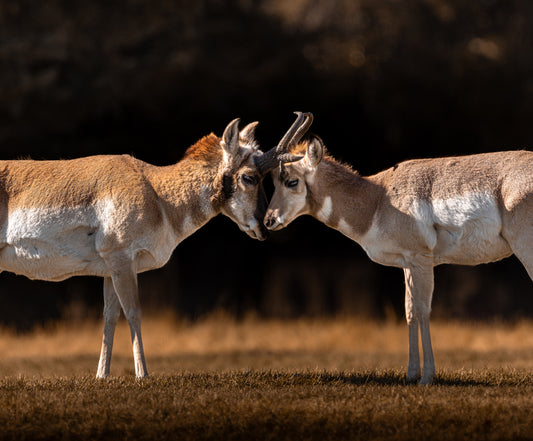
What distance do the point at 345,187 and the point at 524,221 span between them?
99.8 inches

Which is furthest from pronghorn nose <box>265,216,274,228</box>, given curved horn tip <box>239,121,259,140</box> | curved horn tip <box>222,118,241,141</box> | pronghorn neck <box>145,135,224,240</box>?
curved horn tip <box>239,121,259,140</box>

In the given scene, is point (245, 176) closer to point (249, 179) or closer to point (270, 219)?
point (249, 179)

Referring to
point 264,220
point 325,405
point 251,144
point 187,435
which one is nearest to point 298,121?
point 251,144

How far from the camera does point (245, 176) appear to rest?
11703 millimetres

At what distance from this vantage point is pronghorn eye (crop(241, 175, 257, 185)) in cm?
1170

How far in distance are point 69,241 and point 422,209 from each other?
4878 millimetres

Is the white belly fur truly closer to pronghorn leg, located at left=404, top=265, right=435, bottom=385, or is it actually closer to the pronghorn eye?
the pronghorn eye

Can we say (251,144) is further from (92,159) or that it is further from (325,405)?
(325,405)

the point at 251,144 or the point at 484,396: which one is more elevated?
the point at 251,144

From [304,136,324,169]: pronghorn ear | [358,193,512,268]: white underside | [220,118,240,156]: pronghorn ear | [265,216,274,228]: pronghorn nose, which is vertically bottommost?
[358,193,512,268]: white underside

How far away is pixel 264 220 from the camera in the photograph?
11.6 m

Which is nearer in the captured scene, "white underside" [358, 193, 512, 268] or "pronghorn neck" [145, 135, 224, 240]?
"white underside" [358, 193, 512, 268]

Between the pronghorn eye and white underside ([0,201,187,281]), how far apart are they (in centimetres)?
128

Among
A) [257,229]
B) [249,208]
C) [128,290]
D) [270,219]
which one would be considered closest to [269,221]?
[270,219]
